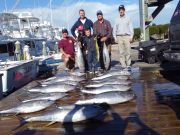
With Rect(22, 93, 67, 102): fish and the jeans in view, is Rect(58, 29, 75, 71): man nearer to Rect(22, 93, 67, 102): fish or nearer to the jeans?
the jeans

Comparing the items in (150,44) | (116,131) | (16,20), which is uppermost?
(16,20)

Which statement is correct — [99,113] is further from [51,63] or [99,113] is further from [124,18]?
[51,63]

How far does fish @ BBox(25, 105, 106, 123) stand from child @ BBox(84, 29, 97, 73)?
5367mm

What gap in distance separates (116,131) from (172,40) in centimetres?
386

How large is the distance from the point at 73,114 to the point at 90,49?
5.79 m

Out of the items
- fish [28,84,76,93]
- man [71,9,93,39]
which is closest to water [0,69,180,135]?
fish [28,84,76,93]

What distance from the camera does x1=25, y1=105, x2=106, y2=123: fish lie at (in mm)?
5031

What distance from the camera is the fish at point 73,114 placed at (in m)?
5.03

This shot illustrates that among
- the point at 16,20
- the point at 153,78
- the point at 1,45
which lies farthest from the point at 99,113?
the point at 16,20

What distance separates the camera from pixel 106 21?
1083cm

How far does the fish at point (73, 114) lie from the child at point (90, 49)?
17.6 feet

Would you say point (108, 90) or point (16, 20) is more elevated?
point (16, 20)

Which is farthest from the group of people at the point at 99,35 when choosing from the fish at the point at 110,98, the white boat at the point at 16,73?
the fish at the point at 110,98

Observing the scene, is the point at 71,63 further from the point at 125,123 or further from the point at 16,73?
the point at 125,123
